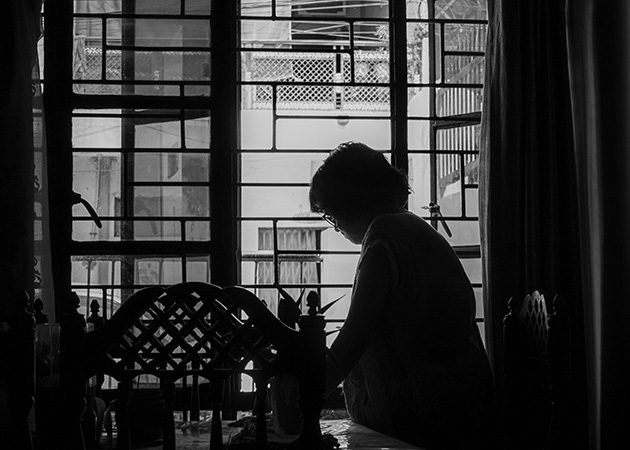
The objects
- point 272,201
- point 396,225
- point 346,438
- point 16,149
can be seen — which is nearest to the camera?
point 346,438

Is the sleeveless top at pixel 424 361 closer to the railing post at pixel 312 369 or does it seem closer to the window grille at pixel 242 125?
the railing post at pixel 312 369

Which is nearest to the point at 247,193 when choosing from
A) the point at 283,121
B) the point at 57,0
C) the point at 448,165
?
the point at 283,121

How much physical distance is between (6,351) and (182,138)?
2066 millimetres

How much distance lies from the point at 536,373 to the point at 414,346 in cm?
26

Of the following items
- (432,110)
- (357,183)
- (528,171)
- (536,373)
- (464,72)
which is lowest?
(536,373)

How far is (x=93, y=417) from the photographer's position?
1.41m

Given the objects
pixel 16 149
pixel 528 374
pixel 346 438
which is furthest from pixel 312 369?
pixel 16 149

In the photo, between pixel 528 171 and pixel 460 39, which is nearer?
pixel 528 171

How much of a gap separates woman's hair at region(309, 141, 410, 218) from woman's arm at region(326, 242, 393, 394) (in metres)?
0.21

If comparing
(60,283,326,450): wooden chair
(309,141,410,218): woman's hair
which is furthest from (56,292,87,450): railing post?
(309,141,410,218): woman's hair

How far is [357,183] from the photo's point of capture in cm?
192

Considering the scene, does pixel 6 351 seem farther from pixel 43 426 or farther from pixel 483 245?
pixel 483 245

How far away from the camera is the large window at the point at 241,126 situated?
3.04 metres

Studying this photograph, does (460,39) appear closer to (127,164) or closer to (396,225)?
(127,164)
